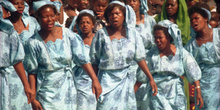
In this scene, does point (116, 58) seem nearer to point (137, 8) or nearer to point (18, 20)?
point (18, 20)

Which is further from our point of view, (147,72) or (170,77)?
(170,77)

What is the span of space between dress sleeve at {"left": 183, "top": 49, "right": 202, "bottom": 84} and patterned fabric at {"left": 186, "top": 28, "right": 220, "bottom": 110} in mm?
371

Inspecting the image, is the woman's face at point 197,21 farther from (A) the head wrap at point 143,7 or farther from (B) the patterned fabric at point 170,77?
(A) the head wrap at point 143,7

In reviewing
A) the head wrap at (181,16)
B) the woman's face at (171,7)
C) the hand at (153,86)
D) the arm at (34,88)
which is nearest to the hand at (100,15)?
the head wrap at (181,16)

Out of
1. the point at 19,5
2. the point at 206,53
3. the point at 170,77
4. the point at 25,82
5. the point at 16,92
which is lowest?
the point at 170,77

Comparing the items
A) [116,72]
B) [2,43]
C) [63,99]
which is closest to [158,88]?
[116,72]

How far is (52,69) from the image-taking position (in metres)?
7.21

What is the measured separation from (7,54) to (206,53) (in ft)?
11.6

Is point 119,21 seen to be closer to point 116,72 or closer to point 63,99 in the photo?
point 116,72

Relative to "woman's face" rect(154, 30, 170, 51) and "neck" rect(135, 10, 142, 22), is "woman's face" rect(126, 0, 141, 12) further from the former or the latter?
"woman's face" rect(154, 30, 170, 51)

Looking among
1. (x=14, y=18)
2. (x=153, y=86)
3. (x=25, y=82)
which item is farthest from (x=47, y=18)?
(x=153, y=86)

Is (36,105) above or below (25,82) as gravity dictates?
below

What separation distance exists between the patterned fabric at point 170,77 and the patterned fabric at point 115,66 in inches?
23.2

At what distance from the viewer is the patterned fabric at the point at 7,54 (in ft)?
22.3
